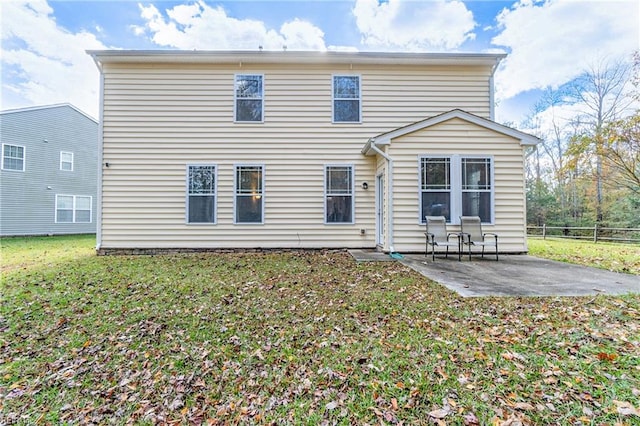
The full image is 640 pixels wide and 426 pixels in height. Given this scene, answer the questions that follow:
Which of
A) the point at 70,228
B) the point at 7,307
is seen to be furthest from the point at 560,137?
the point at 70,228

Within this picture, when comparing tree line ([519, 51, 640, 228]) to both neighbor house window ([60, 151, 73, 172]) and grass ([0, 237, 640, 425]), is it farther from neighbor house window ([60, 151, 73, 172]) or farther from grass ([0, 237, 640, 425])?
neighbor house window ([60, 151, 73, 172])

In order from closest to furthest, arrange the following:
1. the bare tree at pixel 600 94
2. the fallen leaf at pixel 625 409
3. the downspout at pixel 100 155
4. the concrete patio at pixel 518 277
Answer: the fallen leaf at pixel 625 409, the concrete patio at pixel 518 277, the downspout at pixel 100 155, the bare tree at pixel 600 94

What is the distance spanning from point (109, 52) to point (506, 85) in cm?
2341

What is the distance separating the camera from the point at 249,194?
8734 mm

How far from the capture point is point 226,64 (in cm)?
874

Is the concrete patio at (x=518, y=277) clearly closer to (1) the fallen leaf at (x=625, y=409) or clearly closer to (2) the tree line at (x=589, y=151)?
(1) the fallen leaf at (x=625, y=409)

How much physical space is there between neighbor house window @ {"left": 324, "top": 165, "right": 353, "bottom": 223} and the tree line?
9.07 metres

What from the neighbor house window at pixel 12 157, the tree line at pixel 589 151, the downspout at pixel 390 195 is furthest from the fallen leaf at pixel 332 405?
the neighbor house window at pixel 12 157

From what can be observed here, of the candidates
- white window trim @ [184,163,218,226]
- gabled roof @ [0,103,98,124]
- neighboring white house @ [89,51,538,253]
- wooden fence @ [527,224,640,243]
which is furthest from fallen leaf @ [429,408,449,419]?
gabled roof @ [0,103,98,124]

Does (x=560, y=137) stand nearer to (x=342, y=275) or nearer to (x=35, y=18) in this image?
(x=342, y=275)

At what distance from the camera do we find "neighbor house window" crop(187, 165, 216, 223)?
28.5 feet

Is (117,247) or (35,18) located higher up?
(35,18)

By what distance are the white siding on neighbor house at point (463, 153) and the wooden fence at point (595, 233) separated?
8418mm

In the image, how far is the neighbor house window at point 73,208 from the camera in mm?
16997
